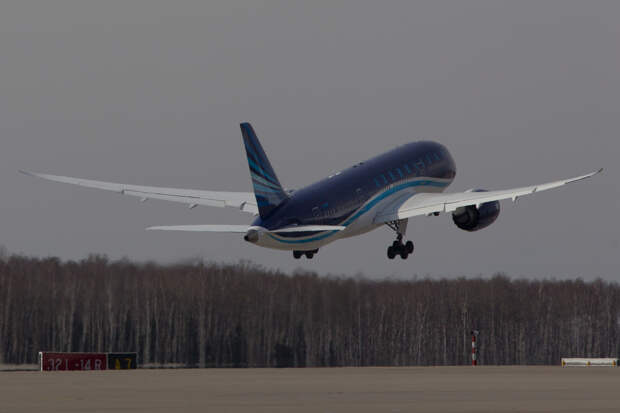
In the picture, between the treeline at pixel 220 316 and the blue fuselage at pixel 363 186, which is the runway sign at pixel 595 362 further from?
the treeline at pixel 220 316

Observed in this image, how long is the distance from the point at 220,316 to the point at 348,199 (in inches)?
2441

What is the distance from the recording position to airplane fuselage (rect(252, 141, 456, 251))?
6019cm

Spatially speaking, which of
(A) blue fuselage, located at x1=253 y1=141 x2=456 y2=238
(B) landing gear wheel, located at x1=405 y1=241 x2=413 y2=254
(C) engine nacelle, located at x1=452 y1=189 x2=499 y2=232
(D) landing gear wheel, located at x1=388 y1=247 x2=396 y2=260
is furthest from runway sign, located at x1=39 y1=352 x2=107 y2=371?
(C) engine nacelle, located at x1=452 y1=189 x2=499 y2=232

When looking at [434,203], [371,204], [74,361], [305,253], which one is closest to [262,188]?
[305,253]

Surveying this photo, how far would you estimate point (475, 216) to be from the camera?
2808 inches

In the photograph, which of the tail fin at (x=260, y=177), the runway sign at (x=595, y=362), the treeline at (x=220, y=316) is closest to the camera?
the tail fin at (x=260, y=177)

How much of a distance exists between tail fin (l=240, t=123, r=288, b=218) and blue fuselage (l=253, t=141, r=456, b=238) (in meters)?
0.50

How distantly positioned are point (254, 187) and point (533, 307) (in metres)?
97.7

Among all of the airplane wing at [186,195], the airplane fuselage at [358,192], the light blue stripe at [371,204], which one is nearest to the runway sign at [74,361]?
the airplane wing at [186,195]

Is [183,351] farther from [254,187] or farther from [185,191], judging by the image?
[254,187]

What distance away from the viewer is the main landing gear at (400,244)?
2835 inches

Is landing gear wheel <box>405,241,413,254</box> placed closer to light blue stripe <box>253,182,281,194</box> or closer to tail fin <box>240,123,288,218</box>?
tail fin <box>240,123,288,218</box>

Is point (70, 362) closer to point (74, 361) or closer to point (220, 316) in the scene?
point (74, 361)

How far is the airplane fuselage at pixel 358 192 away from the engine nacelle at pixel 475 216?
12.1 feet
